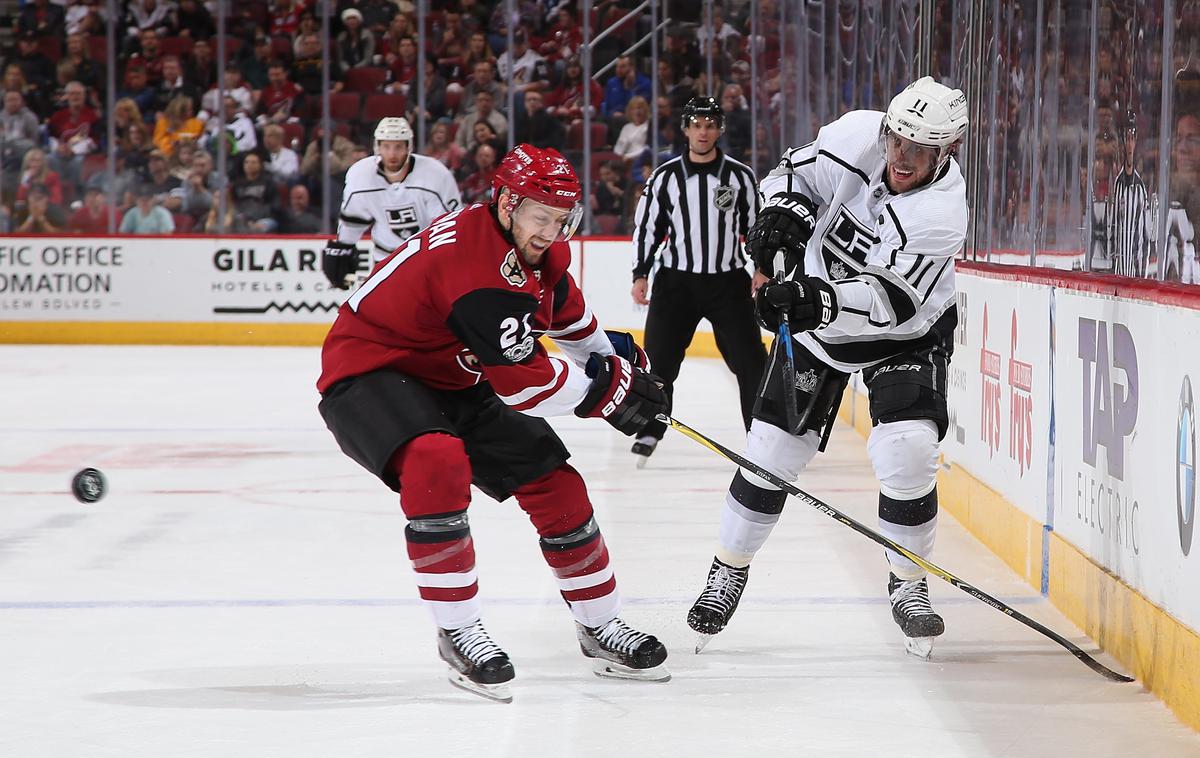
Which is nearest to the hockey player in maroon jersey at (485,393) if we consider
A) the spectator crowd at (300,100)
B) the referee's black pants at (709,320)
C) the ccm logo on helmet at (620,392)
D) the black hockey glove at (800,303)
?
the ccm logo on helmet at (620,392)

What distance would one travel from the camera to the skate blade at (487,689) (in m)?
2.99

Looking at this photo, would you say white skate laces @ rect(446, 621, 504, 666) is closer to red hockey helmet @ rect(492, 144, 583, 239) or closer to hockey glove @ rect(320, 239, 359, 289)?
red hockey helmet @ rect(492, 144, 583, 239)

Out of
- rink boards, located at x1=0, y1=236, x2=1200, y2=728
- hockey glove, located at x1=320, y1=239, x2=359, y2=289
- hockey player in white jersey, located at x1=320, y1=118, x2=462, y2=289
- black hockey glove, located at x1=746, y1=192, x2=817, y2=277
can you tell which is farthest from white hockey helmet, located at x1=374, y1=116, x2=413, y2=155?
black hockey glove, located at x1=746, y1=192, x2=817, y2=277

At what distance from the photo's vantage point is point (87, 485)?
13.3ft

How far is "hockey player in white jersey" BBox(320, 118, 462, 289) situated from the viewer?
723cm

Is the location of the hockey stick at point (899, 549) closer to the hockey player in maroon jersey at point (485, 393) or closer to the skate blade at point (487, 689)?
the hockey player in maroon jersey at point (485, 393)

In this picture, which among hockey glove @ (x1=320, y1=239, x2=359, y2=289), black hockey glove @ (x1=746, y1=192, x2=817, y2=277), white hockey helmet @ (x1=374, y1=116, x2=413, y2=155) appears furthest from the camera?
hockey glove @ (x1=320, y1=239, x2=359, y2=289)

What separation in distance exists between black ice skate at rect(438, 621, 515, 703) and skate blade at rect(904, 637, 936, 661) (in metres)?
0.88

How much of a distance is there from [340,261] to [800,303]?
4464 mm

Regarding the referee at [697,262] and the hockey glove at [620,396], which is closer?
the hockey glove at [620,396]

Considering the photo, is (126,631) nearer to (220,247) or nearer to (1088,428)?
(1088,428)

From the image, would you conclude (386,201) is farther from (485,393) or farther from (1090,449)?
(1090,449)

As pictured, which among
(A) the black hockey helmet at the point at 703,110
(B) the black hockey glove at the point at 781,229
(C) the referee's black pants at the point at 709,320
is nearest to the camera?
(B) the black hockey glove at the point at 781,229

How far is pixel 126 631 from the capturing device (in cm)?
356
